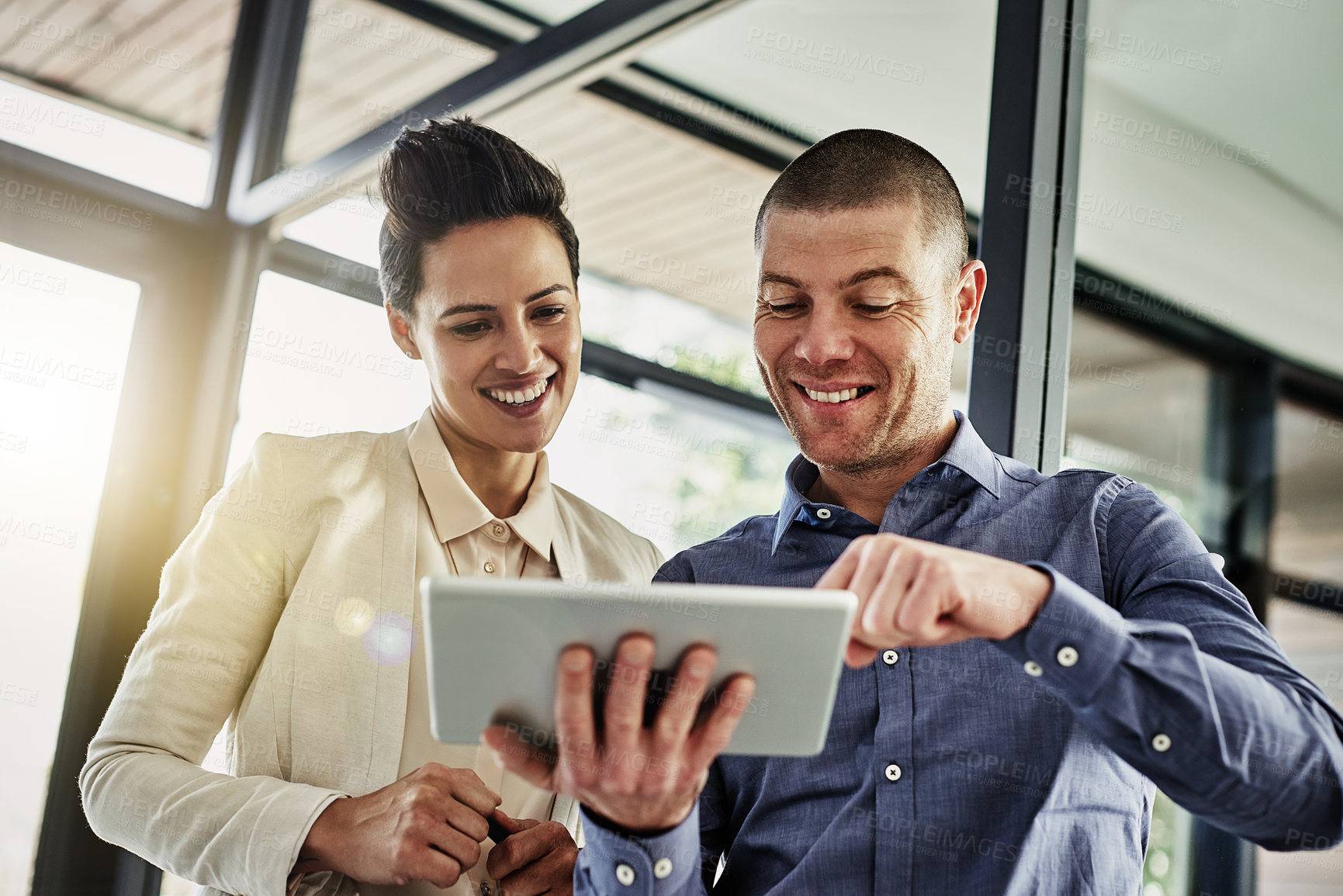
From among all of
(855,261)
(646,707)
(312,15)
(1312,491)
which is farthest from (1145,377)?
(312,15)

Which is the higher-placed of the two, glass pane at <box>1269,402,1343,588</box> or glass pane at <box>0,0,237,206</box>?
glass pane at <box>0,0,237,206</box>

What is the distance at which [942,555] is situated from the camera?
3.24ft

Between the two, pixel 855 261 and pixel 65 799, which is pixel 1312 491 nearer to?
pixel 855 261

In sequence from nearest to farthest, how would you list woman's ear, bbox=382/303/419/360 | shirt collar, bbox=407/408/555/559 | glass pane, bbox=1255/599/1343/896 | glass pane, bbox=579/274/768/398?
glass pane, bbox=1255/599/1343/896, shirt collar, bbox=407/408/555/559, woman's ear, bbox=382/303/419/360, glass pane, bbox=579/274/768/398

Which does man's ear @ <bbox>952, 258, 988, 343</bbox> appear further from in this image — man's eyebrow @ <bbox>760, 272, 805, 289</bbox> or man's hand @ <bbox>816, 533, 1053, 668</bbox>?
man's hand @ <bbox>816, 533, 1053, 668</bbox>

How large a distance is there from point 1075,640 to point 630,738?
1.42ft

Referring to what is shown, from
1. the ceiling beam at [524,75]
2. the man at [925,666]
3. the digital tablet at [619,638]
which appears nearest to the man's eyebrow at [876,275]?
the man at [925,666]

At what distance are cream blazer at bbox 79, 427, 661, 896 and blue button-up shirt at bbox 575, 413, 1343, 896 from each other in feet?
1.65

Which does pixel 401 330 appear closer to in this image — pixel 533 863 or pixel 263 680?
pixel 263 680

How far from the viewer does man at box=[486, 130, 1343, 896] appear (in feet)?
3.26

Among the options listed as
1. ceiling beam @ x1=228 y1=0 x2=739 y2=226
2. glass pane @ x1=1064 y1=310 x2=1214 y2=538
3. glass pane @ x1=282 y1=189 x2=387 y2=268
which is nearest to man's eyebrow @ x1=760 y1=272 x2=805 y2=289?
glass pane @ x1=1064 y1=310 x2=1214 y2=538

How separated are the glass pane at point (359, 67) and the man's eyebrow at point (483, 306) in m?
1.70

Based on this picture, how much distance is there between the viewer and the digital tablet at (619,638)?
0.88 meters

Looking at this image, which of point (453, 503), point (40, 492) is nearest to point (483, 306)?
point (453, 503)
